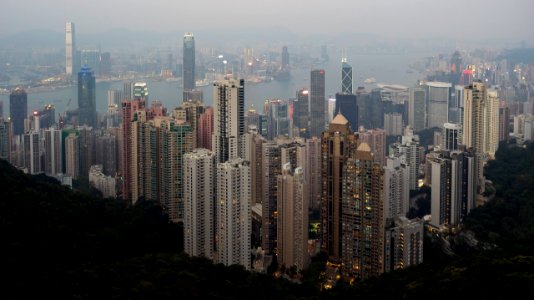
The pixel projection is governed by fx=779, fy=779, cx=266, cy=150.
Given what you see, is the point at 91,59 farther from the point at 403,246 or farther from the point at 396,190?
the point at 403,246

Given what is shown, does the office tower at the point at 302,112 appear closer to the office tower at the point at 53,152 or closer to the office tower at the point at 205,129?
the office tower at the point at 205,129

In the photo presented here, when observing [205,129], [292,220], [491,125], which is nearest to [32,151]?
[205,129]

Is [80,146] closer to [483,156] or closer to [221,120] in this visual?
[221,120]

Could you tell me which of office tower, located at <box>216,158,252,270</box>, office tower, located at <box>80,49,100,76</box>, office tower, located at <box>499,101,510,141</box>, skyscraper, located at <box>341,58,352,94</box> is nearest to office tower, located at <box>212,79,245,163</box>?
office tower, located at <box>216,158,252,270</box>

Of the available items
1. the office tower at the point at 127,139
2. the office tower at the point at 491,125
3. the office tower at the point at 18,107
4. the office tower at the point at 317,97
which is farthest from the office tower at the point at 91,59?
the office tower at the point at 491,125

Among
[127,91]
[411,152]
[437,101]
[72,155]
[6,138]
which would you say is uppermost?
[127,91]

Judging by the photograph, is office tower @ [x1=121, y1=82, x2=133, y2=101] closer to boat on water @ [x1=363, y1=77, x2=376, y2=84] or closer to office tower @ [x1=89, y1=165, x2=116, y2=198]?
office tower @ [x1=89, y1=165, x2=116, y2=198]

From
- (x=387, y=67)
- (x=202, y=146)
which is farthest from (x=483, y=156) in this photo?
(x=202, y=146)
